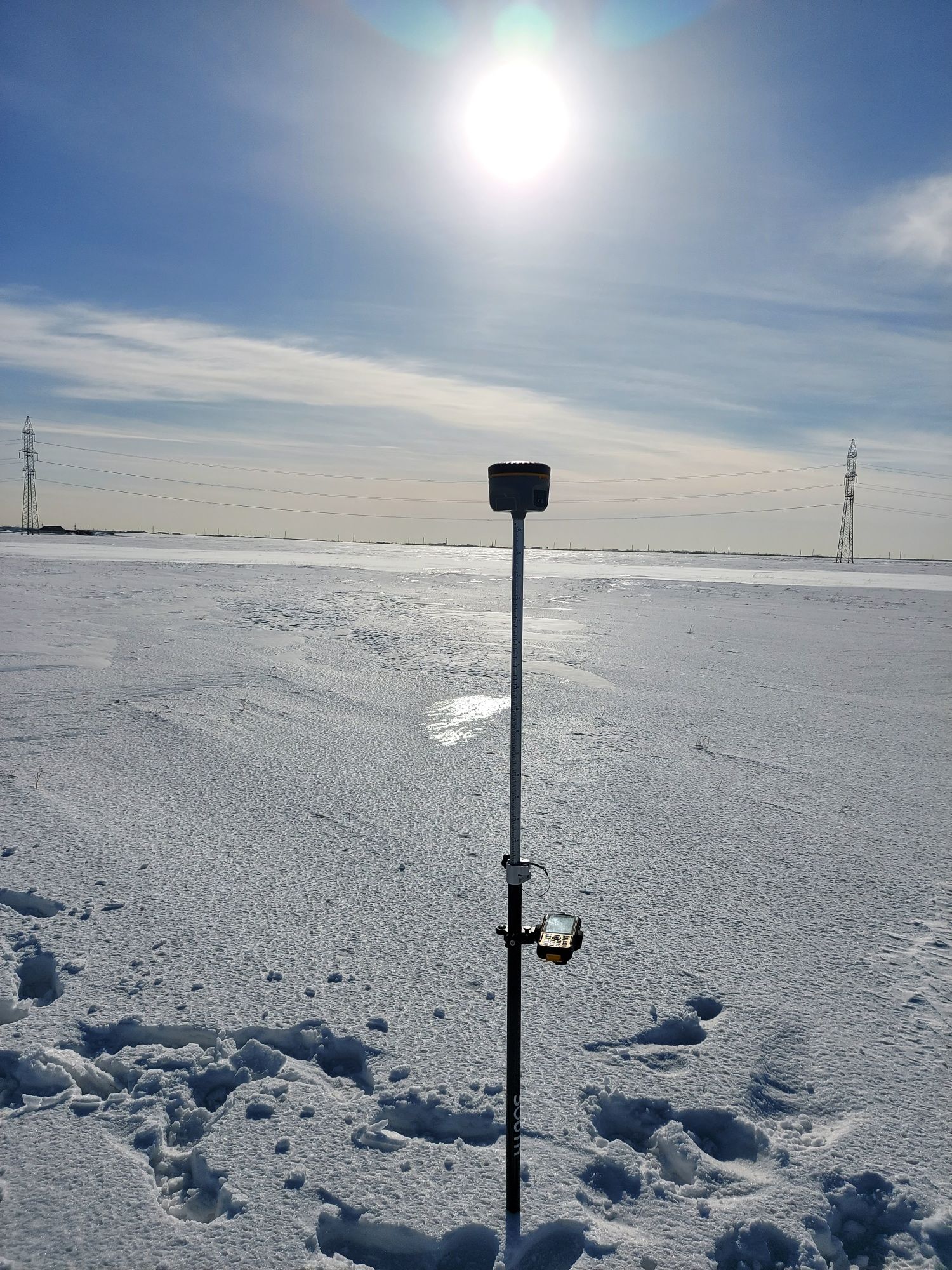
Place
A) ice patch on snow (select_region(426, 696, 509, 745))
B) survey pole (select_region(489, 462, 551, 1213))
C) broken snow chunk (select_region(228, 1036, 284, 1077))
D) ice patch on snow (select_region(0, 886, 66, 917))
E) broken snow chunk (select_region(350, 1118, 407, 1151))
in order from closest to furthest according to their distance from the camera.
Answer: survey pole (select_region(489, 462, 551, 1213)), broken snow chunk (select_region(350, 1118, 407, 1151)), broken snow chunk (select_region(228, 1036, 284, 1077)), ice patch on snow (select_region(0, 886, 66, 917)), ice patch on snow (select_region(426, 696, 509, 745))

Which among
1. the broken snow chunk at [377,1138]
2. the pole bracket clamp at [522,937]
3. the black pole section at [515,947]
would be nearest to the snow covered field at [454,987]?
the broken snow chunk at [377,1138]

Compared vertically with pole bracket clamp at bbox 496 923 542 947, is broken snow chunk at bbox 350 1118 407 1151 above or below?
below

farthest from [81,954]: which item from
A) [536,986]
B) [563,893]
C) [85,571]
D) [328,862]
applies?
[85,571]

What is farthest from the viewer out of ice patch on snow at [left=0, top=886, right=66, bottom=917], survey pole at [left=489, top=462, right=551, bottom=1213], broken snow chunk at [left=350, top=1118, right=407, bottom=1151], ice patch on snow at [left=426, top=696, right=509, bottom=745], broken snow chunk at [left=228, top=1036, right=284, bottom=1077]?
ice patch on snow at [left=426, top=696, right=509, bottom=745]

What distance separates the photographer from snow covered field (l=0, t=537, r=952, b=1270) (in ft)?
6.05

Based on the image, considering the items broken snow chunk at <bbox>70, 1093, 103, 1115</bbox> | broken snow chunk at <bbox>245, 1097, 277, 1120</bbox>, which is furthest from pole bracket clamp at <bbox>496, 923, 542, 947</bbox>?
broken snow chunk at <bbox>70, 1093, 103, 1115</bbox>

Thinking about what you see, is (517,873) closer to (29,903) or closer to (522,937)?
(522,937)

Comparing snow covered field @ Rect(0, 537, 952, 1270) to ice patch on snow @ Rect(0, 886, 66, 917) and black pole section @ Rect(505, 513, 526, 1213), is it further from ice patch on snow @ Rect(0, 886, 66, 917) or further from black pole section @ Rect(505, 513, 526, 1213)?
black pole section @ Rect(505, 513, 526, 1213)

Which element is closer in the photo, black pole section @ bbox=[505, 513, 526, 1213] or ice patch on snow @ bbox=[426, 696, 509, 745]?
black pole section @ bbox=[505, 513, 526, 1213]

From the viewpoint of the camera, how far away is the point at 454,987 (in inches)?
105

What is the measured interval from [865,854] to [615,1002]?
1.90 metres

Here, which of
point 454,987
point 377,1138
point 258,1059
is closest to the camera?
point 377,1138

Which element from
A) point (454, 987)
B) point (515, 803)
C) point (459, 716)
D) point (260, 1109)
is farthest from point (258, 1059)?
point (459, 716)

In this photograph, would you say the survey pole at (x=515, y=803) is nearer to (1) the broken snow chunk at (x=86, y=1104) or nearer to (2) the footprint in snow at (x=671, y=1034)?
(2) the footprint in snow at (x=671, y=1034)
